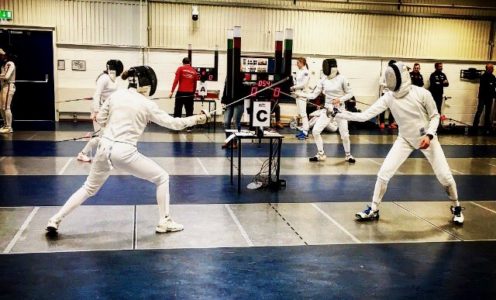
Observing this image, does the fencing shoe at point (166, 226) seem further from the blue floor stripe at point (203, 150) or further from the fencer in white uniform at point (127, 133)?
the blue floor stripe at point (203, 150)

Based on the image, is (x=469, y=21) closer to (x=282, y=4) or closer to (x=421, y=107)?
(x=282, y=4)

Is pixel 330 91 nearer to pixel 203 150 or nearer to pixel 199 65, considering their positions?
pixel 203 150

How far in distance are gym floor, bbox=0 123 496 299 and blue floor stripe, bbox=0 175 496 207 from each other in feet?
0.05

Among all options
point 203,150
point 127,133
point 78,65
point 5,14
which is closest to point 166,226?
point 127,133

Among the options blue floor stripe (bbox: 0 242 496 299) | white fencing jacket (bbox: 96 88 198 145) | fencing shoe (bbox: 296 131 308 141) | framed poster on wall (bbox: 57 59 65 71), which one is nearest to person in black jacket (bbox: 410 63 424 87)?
fencing shoe (bbox: 296 131 308 141)

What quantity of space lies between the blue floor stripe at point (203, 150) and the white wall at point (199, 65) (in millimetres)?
3885

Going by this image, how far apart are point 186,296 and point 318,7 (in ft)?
39.2

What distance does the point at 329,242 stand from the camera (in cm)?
471

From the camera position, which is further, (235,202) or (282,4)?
(282,4)

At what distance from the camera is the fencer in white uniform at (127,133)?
446 cm

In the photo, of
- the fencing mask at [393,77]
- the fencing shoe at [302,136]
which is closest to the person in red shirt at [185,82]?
the fencing shoe at [302,136]

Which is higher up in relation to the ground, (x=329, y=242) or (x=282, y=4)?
(x=282, y=4)

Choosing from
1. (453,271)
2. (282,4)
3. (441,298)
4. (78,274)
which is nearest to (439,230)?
(453,271)

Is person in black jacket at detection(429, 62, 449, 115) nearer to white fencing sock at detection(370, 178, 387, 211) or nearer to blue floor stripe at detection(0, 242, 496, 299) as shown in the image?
white fencing sock at detection(370, 178, 387, 211)
